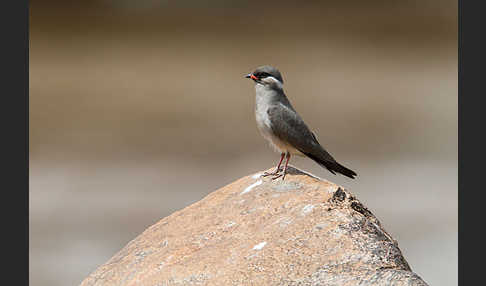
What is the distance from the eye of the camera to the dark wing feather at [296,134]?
592 centimetres

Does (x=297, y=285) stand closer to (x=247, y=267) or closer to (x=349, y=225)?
(x=247, y=267)

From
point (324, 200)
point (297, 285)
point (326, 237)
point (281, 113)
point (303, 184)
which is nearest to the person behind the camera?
point (297, 285)

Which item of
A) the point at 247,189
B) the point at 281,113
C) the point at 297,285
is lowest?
the point at 297,285

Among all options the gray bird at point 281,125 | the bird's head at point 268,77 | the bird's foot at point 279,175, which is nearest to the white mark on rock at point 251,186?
the bird's foot at point 279,175

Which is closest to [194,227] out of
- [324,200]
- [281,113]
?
[324,200]

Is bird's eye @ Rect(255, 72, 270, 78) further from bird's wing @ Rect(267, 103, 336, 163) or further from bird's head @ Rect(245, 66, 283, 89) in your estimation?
bird's wing @ Rect(267, 103, 336, 163)

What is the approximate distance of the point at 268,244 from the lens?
4.52 meters

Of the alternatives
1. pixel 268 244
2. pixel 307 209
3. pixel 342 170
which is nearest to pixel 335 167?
pixel 342 170

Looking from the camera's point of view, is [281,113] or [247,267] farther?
[281,113]

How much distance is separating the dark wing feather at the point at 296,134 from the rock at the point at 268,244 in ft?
1.27

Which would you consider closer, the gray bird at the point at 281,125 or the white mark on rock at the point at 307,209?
the white mark on rock at the point at 307,209

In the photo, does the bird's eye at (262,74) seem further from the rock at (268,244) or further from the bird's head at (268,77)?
the rock at (268,244)

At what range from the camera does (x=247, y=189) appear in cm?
545

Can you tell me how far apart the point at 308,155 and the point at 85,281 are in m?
2.20
